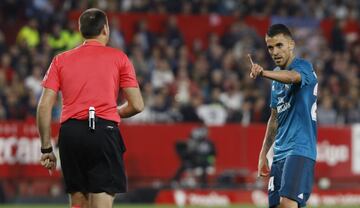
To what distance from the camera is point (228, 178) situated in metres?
19.0

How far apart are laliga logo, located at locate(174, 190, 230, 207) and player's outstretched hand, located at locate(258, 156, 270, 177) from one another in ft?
29.3

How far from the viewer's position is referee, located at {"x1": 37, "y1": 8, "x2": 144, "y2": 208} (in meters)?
8.33

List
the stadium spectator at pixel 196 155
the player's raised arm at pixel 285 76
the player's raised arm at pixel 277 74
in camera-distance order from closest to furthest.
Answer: the player's raised arm at pixel 277 74
the player's raised arm at pixel 285 76
the stadium spectator at pixel 196 155

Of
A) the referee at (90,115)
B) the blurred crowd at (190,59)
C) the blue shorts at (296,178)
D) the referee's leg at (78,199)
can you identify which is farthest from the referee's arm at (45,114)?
the blurred crowd at (190,59)

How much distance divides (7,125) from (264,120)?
521cm

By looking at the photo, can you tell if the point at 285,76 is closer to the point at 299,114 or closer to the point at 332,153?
the point at 299,114

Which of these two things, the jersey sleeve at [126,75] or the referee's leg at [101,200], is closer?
the referee's leg at [101,200]

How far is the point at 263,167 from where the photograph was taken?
9344 mm

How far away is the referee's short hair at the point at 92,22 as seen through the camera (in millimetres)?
8367

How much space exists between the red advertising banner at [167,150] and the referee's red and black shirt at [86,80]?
381 inches

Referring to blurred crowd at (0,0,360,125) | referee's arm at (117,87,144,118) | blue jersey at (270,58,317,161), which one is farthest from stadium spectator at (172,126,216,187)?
referee's arm at (117,87,144,118)

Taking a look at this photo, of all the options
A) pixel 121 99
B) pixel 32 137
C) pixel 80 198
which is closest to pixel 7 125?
pixel 32 137

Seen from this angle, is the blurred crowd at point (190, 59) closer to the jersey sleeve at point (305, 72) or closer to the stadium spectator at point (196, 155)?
the stadium spectator at point (196, 155)

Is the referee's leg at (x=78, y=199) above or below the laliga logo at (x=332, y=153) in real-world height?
above
